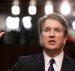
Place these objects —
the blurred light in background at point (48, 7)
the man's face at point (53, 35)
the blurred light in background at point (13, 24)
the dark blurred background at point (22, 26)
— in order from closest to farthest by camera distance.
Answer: the man's face at point (53, 35) < the dark blurred background at point (22, 26) < the blurred light in background at point (13, 24) < the blurred light in background at point (48, 7)

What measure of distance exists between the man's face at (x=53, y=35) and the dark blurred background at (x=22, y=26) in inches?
85.8

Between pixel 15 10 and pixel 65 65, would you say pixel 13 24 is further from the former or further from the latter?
pixel 65 65

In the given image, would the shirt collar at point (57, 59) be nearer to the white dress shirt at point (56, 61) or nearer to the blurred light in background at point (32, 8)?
the white dress shirt at point (56, 61)

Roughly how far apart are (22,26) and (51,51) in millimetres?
2403

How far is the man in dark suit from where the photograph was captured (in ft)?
5.83

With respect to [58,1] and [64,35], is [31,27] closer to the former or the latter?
[58,1]

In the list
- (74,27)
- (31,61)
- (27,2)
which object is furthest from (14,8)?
(31,61)

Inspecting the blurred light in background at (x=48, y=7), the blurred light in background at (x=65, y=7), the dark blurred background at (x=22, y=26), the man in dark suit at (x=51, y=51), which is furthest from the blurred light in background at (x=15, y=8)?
the man in dark suit at (x=51, y=51)

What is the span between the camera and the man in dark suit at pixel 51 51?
5.83ft

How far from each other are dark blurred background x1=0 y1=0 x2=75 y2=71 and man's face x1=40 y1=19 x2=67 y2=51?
218cm

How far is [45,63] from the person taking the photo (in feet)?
6.02

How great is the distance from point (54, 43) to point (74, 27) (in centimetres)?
240

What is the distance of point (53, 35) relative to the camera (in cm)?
176

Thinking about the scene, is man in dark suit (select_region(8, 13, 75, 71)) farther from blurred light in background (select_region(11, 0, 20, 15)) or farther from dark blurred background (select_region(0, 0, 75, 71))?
blurred light in background (select_region(11, 0, 20, 15))
